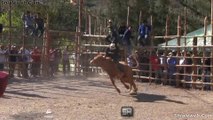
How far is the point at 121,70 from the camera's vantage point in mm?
16625

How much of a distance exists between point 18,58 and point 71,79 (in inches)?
102

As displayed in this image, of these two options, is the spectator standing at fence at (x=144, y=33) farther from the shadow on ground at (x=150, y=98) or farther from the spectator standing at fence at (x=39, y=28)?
the spectator standing at fence at (x=39, y=28)

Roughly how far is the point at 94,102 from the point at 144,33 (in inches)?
271

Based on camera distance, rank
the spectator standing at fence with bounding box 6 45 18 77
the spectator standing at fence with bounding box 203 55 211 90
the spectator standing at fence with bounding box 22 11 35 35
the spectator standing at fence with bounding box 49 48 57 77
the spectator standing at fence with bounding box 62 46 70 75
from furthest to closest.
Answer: the spectator standing at fence with bounding box 62 46 70 75 < the spectator standing at fence with bounding box 49 48 57 77 < the spectator standing at fence with bounding box 22 11 35 35 < the spectator standing at fence with bounding box 6 45 18 77 < the spectator standing at fence with bounding box 203 55 211 90

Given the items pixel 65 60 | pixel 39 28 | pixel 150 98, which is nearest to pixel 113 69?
pixel 150 98

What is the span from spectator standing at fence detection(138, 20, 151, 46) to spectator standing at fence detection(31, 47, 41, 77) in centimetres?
486

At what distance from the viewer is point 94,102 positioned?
14281 mm

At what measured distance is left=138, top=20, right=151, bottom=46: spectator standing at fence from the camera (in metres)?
20.3

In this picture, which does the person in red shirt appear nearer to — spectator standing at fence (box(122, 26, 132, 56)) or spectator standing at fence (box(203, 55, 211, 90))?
spectator standing at fence (box(122, 26, 132, 56))

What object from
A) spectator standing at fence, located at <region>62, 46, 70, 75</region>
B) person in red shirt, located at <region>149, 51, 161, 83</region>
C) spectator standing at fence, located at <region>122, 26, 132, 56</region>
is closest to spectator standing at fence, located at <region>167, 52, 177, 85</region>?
person in red shirt, located at <region>149, 51, 161, 83</region>

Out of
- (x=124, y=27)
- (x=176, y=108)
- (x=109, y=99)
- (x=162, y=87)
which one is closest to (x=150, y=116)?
(x=176, y=108)

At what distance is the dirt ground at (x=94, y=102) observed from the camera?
11836 mm

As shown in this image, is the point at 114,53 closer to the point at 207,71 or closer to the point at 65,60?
the point at 207,71

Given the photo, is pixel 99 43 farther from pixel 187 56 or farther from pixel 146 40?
pixel 187 56
